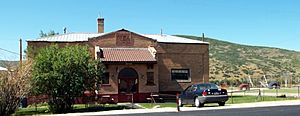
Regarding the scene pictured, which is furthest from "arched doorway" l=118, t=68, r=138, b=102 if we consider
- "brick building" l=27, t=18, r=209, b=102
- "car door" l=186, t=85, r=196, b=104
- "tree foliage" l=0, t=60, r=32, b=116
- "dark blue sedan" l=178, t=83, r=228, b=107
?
"tree foliage" l=0, t=60, r=32, b=116

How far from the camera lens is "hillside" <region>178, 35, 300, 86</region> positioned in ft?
316

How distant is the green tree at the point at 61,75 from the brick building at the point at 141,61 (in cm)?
659

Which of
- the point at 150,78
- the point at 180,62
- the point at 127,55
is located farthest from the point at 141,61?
the point at 180,62

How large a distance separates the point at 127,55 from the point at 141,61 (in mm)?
1354

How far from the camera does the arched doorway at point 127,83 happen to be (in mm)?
38375

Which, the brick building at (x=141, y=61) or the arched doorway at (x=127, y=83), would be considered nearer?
the brick building at (x=141, y=61)

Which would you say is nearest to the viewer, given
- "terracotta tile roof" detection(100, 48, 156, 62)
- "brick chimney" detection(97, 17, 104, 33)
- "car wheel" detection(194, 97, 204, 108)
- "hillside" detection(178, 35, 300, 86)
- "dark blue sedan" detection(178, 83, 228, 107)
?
"dark blue sedan" detection(178, 83, 228, 107)

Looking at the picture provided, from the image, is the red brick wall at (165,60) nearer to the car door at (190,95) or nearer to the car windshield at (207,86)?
the car door at (190,95)

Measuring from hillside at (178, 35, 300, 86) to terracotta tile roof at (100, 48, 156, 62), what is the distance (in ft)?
135

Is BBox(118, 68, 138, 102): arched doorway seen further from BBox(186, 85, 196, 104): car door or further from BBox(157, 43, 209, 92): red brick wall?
BBox(186, 85, 196, 104): car door

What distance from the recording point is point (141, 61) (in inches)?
1499

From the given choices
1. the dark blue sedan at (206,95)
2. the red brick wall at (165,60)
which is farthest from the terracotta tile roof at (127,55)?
the dark blue sedan at (206,95)

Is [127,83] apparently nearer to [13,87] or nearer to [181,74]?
[181,74]

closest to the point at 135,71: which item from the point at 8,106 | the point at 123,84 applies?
the point at 123,84
